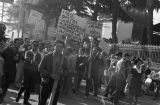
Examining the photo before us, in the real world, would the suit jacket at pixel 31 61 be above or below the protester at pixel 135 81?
above

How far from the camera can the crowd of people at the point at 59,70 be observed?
757cm

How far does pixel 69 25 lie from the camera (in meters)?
9.25

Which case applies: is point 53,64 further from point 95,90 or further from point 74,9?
point 74,9

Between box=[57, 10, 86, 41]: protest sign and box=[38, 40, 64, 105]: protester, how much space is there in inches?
58.9

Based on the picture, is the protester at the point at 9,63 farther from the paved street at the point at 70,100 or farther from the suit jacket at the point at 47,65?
the suit jacket at the point at 47,65

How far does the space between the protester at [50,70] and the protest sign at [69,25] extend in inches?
58.9

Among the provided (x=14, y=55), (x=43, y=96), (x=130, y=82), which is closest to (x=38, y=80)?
(x=14, y=55)

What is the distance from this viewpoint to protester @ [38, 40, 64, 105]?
747 cm

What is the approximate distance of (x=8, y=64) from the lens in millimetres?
8852

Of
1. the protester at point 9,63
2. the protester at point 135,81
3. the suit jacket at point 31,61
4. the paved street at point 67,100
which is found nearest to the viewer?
the protester at point 9,63

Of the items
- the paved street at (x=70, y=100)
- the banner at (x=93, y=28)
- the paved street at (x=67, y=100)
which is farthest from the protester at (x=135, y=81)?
the banner at (x=93, y=28)

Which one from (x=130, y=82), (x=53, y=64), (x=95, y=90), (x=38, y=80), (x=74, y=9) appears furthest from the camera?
(x=74, y=9)

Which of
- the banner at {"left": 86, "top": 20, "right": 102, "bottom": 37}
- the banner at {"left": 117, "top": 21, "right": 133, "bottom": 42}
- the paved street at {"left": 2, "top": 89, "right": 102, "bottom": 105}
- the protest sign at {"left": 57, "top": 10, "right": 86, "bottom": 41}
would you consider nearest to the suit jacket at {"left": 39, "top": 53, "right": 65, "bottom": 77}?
the protest sign at {"left": 57, "top": 10, "right": 86, "bottom": 41}

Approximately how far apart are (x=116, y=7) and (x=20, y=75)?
17351 mm
